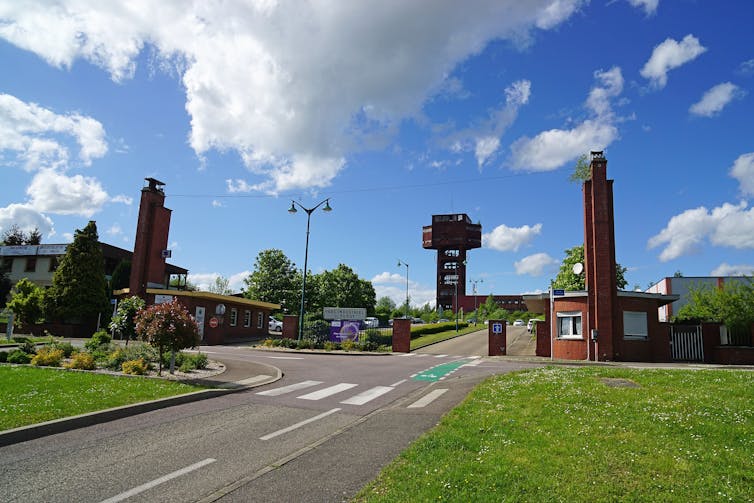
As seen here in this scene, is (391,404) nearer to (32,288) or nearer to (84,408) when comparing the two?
(84,408)

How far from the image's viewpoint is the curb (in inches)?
292

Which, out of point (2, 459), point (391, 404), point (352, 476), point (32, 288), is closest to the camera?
point (352, 476)

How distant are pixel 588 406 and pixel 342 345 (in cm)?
2392

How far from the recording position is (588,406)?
339 inches

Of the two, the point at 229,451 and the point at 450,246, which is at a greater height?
the point at 450,246

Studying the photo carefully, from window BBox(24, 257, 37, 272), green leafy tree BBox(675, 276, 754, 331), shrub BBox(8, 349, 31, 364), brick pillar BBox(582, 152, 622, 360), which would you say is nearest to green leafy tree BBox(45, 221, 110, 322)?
window BBox(24, 257, 37, 272)

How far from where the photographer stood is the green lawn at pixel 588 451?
189 inches

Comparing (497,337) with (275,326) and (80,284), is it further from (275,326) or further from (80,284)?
(80,284)

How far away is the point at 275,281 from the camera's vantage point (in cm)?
6181

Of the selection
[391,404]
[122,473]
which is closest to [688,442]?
[391,404]

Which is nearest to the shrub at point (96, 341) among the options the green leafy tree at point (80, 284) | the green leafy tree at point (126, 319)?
the green leafy tree at point (126, 319)

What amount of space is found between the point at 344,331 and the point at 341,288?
41824 mm

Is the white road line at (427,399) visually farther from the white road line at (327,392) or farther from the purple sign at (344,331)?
the purple sign at (344,331)

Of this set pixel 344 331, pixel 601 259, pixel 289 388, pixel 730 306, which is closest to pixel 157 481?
pixel 289 388
